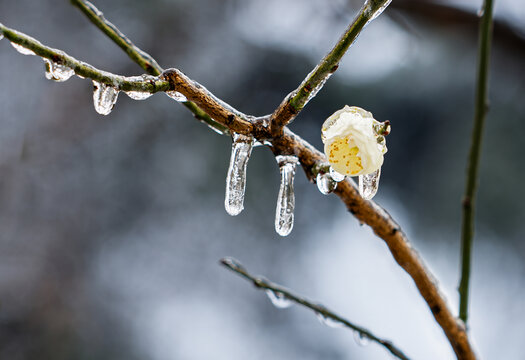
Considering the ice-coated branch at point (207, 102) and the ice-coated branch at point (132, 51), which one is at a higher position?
the ice-coated branch at point (132, 51)

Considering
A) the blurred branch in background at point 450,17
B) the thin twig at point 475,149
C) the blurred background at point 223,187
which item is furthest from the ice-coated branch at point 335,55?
the blurred branch in background at point 450,17

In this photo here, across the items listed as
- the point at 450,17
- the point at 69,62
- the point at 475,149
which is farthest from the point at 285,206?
the point at 450,17

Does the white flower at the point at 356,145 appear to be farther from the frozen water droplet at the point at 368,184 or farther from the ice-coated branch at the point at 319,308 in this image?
the ice-coated branch at the point at 319,308

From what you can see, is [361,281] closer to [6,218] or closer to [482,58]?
[482,58]

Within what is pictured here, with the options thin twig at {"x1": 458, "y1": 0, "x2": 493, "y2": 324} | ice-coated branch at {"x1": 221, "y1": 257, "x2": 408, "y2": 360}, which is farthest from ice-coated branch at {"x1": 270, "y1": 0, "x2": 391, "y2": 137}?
thin twig at {"x1": 458, "y1": 0, "x2": 493, "y2": 324}

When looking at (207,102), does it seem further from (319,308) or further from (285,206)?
(319,308)

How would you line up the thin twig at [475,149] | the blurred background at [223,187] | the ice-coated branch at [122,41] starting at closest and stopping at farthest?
the ice-coated branch at [122,41] < the thin twig at [475,149] < the blurred background at [223,187]
